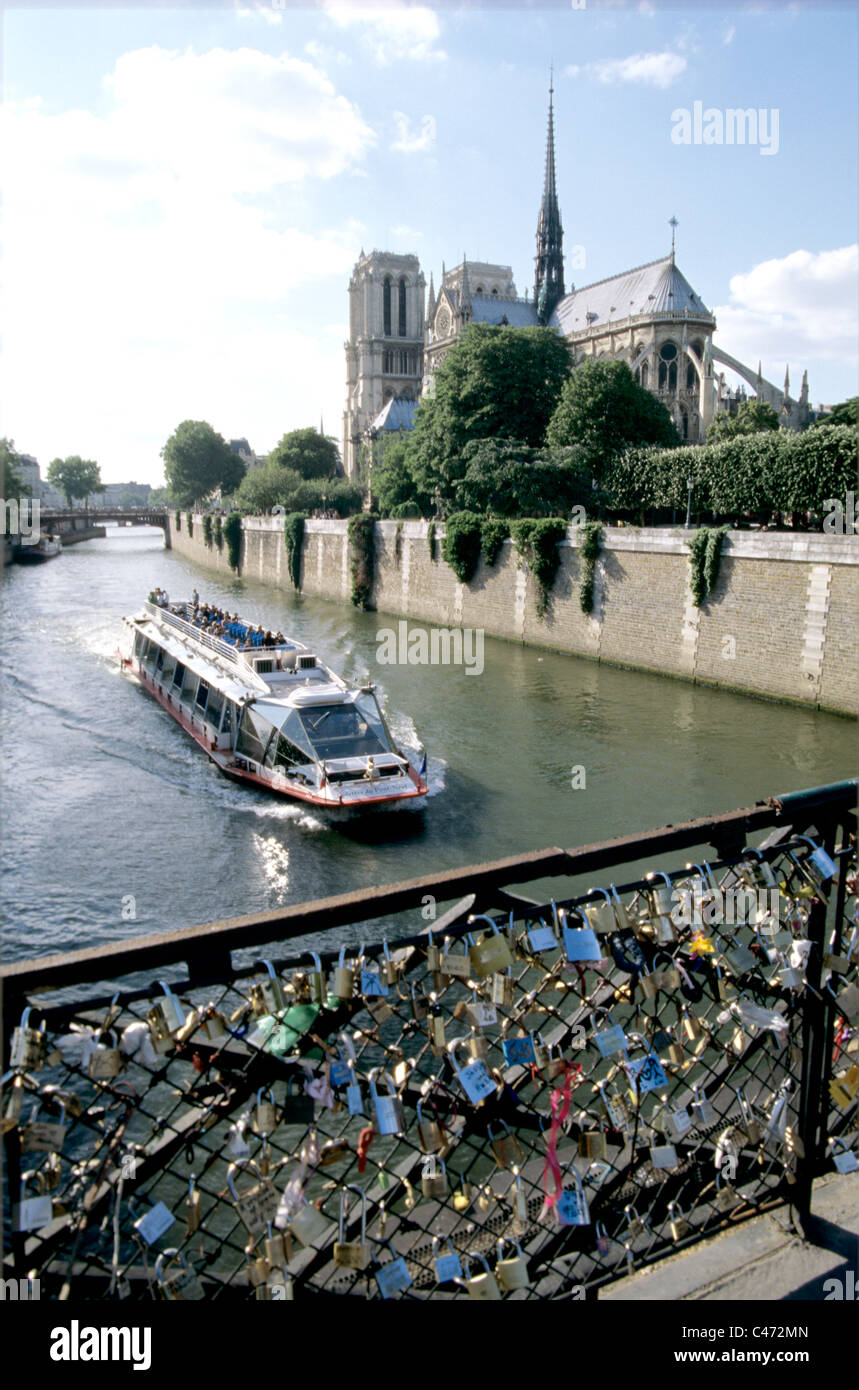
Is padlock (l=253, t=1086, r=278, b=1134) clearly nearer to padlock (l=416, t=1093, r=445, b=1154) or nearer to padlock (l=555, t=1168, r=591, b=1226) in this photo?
padlock (l=416, t=1093, r=445, b=1154)

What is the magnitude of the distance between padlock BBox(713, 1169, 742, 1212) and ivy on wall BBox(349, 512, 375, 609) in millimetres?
40645

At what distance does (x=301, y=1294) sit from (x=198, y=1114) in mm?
686

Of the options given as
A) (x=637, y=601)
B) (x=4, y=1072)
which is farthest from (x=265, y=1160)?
(x=637, y=601)

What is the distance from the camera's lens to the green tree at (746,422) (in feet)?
165

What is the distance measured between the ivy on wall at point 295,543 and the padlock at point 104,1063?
4937 centimetres

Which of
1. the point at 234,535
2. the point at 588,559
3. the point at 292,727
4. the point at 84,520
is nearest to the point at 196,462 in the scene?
the point at 84,520

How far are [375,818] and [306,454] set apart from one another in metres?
70.6

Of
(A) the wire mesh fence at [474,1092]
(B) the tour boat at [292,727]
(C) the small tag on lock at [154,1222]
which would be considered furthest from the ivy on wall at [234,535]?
(C) the small tag on lock at [154,1222]

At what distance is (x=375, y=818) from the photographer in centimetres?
1523

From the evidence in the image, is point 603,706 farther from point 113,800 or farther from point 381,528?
point 381,528

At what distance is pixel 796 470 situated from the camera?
94.8 feet

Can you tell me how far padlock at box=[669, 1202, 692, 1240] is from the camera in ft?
10.3

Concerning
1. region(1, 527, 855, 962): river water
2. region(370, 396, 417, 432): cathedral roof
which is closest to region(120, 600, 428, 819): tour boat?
region(1, 527, 855, 962): river water

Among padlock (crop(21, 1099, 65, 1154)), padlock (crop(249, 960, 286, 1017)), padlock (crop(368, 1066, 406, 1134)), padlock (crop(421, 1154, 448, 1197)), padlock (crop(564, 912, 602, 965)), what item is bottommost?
padlock (crop(421, 1154, 448, 1197))
